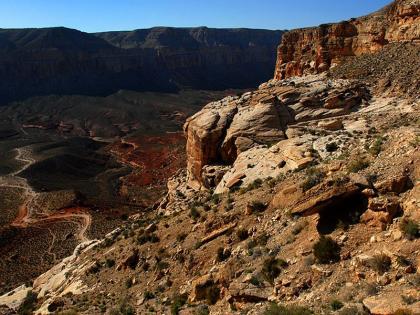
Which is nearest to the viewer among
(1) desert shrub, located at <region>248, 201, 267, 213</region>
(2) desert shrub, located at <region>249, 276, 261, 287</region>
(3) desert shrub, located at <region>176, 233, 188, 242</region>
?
(2) desert shrub, located at <region>249, 276, 261, 287</region>

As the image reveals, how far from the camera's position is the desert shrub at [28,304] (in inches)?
888

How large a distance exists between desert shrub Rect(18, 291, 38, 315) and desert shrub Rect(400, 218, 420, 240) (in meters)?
16.6

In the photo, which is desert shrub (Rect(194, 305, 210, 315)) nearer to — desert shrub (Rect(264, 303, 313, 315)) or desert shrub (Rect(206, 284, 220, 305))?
desert shrub (Rect(206, 284, 220, 305))

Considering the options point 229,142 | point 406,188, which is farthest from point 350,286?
point 229,142

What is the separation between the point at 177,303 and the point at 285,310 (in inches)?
195

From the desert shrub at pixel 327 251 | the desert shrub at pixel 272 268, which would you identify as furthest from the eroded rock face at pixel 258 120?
the desert shrub at pixel 327 251

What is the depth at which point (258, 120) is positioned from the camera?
1185 inches

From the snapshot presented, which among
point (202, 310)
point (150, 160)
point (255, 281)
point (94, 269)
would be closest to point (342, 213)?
point (255, 281)

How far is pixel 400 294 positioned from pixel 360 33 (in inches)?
1388

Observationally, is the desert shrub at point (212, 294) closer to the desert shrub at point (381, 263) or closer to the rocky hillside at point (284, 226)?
the rocky hillside at point (284, 226)

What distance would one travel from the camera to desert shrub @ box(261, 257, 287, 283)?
1426cm

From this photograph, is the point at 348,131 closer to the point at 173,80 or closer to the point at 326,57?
the point at 326,57

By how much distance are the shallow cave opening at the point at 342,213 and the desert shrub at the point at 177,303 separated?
496 cm

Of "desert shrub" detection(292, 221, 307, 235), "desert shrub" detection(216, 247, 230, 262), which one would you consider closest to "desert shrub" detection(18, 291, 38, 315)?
"desert shrub" detection(216, 247, 230, 262)
